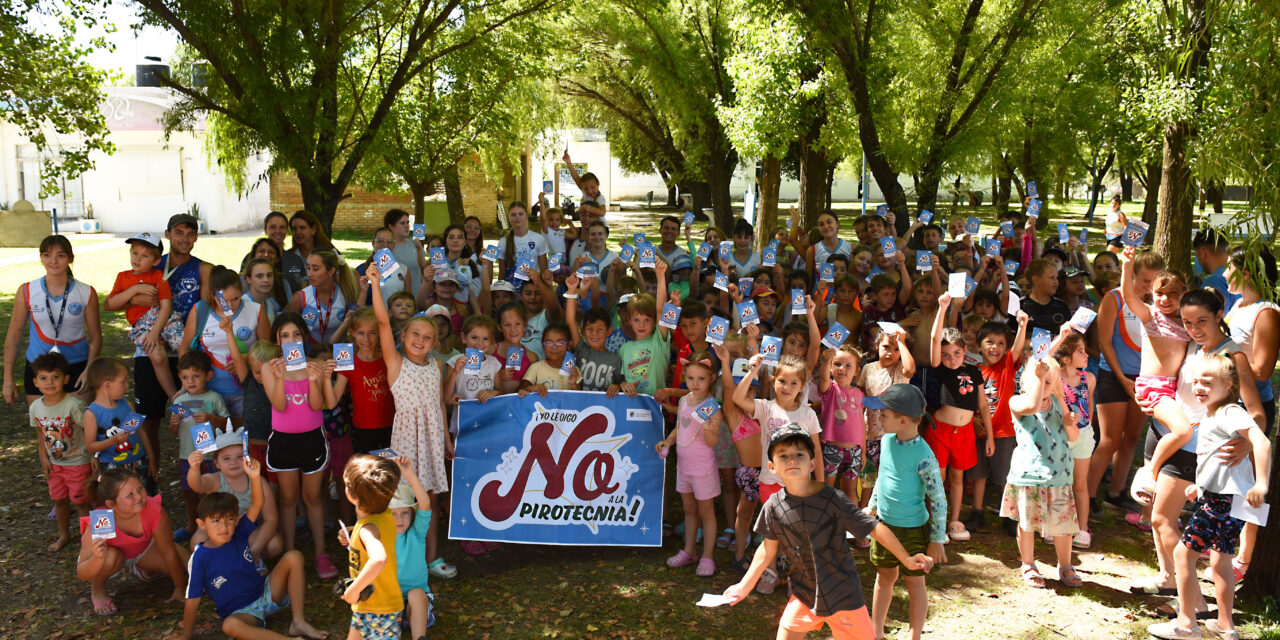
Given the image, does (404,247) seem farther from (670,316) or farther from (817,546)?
(817,546)

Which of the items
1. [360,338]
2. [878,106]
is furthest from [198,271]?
[878,106]

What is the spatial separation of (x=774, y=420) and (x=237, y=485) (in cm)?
320

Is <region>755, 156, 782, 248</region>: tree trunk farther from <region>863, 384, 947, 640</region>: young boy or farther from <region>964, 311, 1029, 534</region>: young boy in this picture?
<region>863, 384, 947, 640</region>: young boy

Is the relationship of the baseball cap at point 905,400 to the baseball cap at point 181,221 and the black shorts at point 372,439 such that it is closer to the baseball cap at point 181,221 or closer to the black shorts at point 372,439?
the black shorts at point 372,439

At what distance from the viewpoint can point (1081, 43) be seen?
17859mm

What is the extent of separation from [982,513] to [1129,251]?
203 centimetres

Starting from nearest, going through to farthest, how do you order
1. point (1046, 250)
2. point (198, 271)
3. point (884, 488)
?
point (884, 488)
point (198, 271)
point (1046, 250)

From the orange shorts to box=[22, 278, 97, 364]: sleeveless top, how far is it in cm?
532

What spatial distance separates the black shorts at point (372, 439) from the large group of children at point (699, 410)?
14mm

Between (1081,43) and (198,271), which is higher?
(1081,43)

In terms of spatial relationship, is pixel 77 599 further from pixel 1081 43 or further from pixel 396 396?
pixel 1081 43

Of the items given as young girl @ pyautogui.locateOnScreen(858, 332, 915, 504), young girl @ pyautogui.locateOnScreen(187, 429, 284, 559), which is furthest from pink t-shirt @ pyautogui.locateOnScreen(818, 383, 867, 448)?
young girl @ pyautogui.locateOnScreen(187, 429, 284, 559)

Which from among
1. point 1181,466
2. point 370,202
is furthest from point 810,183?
point 370,202

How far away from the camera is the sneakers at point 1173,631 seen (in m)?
4.71
